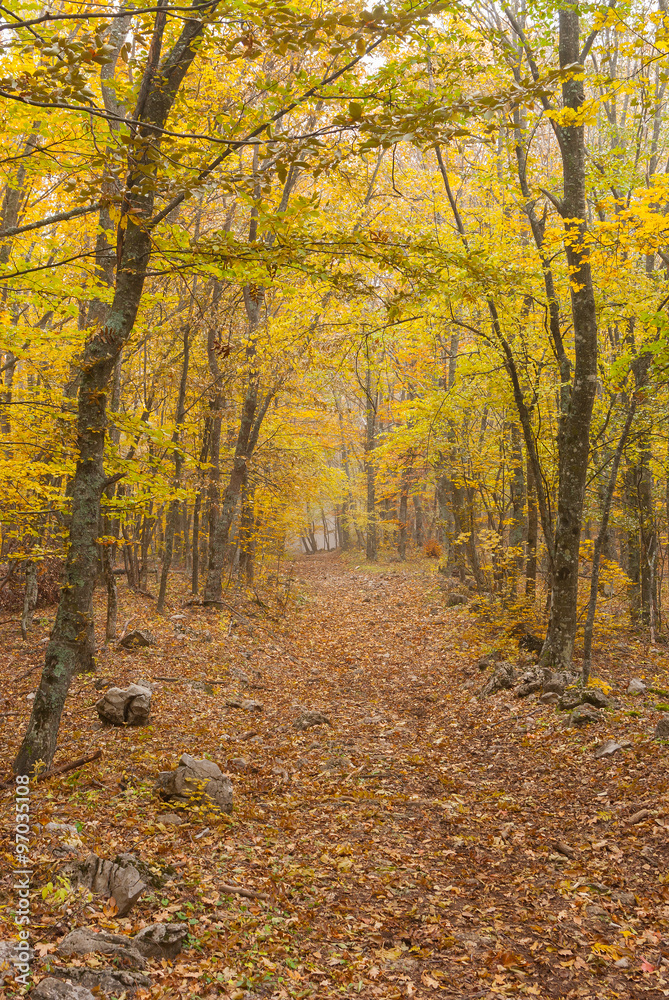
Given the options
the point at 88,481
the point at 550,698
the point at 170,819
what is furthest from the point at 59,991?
the point at 550,698

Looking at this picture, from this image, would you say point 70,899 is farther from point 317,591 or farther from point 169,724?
point 317,591

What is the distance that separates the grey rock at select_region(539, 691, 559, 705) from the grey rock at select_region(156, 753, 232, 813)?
450cm

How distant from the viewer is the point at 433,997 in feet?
12.3

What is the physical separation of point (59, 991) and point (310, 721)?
5.77 m

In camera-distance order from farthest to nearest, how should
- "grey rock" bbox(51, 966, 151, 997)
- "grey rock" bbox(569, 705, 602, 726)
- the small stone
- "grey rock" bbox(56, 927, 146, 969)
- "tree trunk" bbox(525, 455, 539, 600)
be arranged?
"tree trunk" bbox(525, 455, 539, 600)
"grey rock" bbox(569, 705, 602, 726)
the small stone
"grey rock" bbox(56, 927, 146, 969)
"grey rock" bbox(51, 966, 151, 997)

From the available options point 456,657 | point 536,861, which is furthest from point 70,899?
point 456,657

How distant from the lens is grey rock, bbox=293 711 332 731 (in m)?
8.65

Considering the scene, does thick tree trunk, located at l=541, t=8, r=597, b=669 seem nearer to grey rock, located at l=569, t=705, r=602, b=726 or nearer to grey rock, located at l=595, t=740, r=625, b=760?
grey rock, located at l=569, t=705, r=602, b=726

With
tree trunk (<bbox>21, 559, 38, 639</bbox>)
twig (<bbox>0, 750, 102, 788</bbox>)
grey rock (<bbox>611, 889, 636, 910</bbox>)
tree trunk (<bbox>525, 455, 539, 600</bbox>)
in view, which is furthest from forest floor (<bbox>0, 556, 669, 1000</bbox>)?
tree trunk (<bbox>525, 455, 539, 600</bbox>)

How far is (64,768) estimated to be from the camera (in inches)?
233

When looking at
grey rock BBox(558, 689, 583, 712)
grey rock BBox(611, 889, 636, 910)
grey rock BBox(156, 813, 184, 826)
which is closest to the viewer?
grey rock BBox(611, 889, 636, 910)

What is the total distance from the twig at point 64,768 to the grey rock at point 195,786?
793 millimetres

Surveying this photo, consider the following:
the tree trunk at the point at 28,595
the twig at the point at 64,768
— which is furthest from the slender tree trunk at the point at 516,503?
the tree trunk at the point at 28,595

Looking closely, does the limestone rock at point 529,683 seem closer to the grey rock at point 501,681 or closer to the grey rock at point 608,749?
the grey rock at point 501,681
